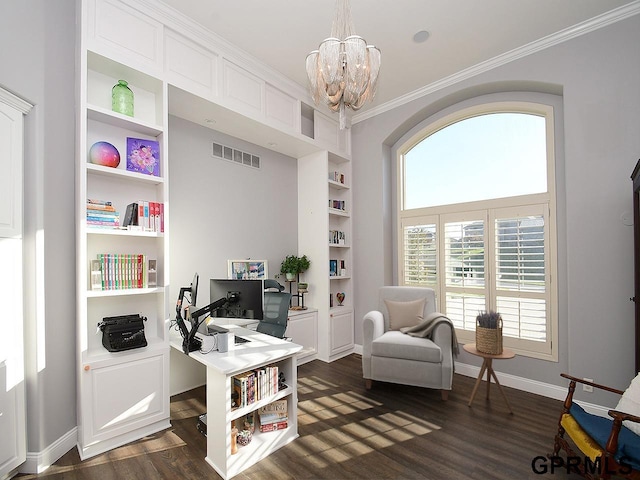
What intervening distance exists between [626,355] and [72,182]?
15.3 feet

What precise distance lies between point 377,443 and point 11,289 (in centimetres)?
271

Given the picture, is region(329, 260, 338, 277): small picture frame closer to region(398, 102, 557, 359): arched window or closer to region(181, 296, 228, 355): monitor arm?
region(398, 102, 557, 359): arched window

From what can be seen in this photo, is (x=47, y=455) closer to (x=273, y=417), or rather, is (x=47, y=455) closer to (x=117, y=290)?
(x=117, y=290)

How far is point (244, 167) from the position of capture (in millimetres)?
3924

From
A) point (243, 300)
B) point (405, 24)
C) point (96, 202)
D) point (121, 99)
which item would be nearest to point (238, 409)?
point (243, 300)

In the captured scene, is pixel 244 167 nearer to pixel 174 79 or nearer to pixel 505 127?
pixel 174 79

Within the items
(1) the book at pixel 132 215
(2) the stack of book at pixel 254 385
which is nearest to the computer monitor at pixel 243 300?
(2) the stack of book at pixel 254 385

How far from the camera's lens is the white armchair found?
2.99m

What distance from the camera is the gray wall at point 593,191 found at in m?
2.66

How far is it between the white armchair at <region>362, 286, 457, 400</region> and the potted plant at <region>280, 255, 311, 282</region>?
1216 mm

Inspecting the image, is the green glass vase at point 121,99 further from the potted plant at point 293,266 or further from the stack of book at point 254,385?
the potted plant at point 293,266

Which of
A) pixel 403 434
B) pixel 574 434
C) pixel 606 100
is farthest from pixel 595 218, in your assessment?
pixel 403 434

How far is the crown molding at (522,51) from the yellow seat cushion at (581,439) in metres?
3.28

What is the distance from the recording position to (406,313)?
140 inches
